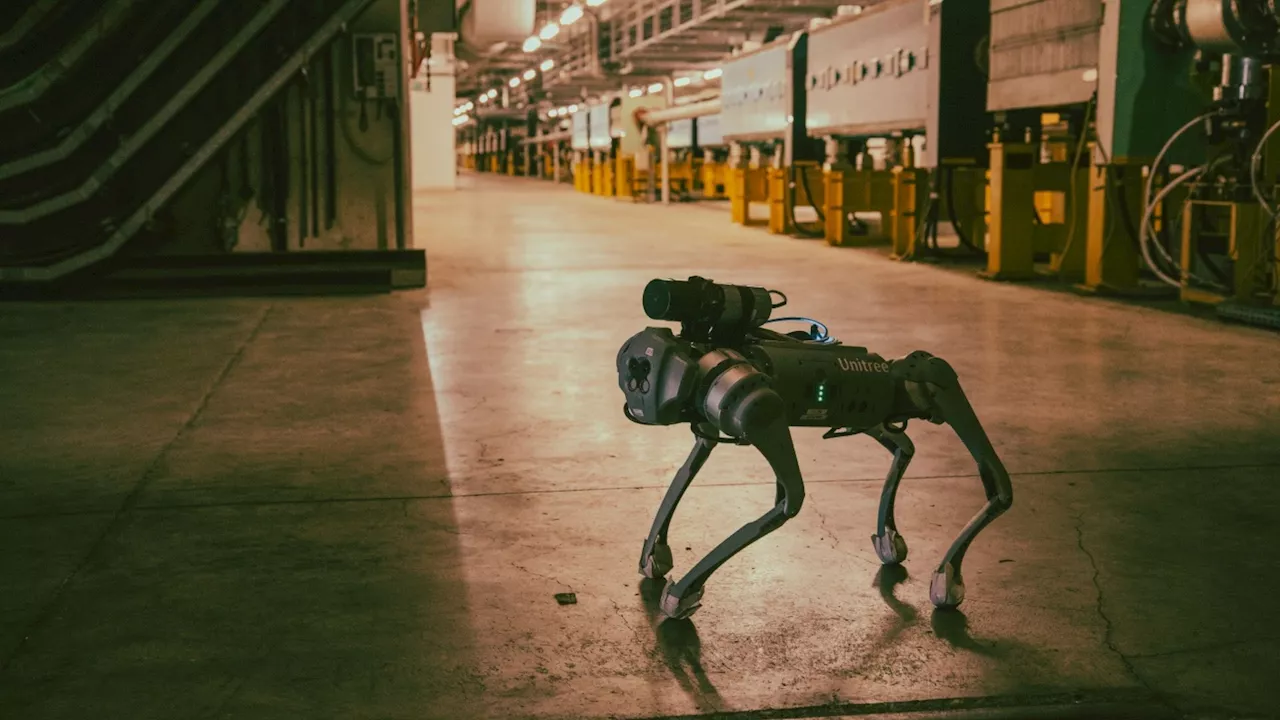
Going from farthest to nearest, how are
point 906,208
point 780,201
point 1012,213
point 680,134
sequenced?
point 680,134 < point 780,201 < point 906,208 < point 1012,213

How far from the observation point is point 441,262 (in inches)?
380

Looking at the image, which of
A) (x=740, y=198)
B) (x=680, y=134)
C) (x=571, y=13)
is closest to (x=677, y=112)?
(x=680, y=134)

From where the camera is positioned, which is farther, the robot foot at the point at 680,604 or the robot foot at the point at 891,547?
the robot foot at the point at 891,547

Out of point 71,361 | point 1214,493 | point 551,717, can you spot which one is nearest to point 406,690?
point 551,717

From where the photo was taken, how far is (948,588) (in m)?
2.28

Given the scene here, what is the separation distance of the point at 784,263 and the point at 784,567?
22.9 feet

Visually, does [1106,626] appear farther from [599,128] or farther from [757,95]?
[599,128]

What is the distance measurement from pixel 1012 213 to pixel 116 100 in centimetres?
543

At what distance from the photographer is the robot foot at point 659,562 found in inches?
96.4

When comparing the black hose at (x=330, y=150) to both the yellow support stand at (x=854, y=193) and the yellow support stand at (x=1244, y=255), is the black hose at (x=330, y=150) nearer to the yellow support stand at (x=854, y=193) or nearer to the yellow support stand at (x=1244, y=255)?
the yellow support stand at (x=854, y=193)

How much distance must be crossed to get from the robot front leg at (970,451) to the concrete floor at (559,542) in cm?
5

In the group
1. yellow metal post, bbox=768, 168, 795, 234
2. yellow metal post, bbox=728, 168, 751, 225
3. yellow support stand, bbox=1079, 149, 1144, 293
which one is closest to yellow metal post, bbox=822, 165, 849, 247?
yellow metal post, bbox=768, 168, 795, 234

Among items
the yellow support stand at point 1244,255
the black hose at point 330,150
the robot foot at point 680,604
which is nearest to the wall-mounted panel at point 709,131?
the black hose at point 330,150

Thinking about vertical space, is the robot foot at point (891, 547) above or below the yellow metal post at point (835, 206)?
below
